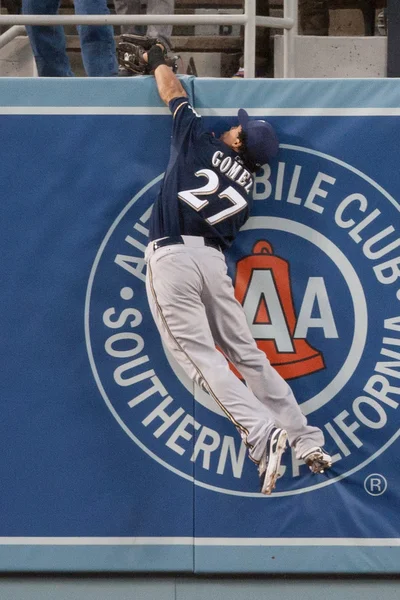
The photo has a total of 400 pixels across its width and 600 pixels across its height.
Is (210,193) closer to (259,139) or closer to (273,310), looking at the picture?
(259,139)

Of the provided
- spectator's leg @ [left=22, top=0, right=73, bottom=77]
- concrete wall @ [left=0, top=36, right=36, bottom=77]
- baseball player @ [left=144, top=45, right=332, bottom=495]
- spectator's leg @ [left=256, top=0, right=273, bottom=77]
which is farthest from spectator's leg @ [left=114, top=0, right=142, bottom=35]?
spectator's leg @ [left=256, top=0, right=273, bottom=77]

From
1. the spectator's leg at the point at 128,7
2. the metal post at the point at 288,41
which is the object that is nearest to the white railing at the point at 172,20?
the metal post at the point at 288,41

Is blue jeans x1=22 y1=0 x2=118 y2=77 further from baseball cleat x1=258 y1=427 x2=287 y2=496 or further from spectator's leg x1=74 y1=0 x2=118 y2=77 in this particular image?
baseball cleat x1=258 y1=427 x2=287 y2=496

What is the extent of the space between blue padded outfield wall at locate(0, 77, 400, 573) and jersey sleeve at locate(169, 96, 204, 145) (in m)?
0.15

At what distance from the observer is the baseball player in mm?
4770

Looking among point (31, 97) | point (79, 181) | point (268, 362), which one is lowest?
point (268, 362)

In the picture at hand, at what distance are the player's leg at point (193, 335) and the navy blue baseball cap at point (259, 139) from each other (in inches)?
21.3

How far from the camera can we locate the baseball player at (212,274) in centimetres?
477

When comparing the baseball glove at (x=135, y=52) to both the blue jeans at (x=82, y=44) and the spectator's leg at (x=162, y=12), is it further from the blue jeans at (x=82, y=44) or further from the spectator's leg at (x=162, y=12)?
the blue jeans at (x=82, y=44)

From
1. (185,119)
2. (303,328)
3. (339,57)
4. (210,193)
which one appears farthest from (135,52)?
(339,57)

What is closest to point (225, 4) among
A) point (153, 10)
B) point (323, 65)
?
point (323, 65)

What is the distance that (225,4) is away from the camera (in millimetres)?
8898

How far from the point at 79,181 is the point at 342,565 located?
232cm

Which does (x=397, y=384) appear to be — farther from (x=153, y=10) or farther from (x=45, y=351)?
(x=153, y=10)
